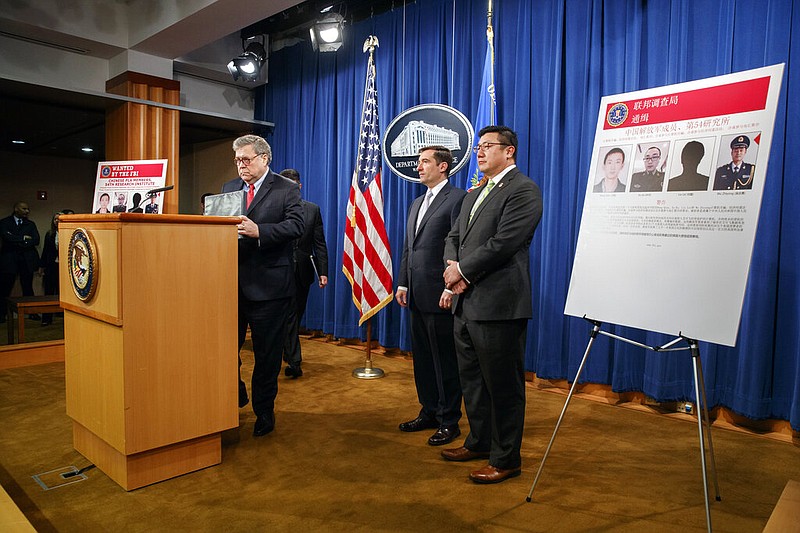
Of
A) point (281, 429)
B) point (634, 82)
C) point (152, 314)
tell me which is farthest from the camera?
point (634, 82)

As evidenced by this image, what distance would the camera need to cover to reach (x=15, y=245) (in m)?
6.96

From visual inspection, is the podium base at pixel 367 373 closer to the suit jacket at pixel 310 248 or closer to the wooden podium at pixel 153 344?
the suit jacket at pixel 310 248

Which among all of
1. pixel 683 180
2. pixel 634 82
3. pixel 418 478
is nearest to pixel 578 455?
pixel 418 478

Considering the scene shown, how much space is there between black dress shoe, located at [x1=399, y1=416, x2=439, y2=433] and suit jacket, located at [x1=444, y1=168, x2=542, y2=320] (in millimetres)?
873

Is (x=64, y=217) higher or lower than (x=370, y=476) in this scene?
higher

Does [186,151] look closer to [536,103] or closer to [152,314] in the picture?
[536,103]

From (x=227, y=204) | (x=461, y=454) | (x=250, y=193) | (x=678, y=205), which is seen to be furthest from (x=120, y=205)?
(x=678, y=205)

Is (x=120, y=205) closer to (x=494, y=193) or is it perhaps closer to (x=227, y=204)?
(x=227, y=204)

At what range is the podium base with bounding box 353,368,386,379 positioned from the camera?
13.5 feet

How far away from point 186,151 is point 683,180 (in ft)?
25.9

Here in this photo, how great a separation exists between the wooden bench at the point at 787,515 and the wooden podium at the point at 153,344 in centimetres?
202

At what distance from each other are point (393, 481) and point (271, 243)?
1.22 m

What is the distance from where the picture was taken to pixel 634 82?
3.45 metres

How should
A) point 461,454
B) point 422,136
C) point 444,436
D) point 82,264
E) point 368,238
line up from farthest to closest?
point 422,136, point 368,238, point 444,436, point 461,454, point 82,264
